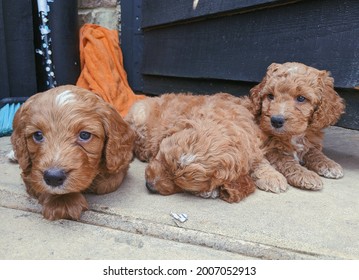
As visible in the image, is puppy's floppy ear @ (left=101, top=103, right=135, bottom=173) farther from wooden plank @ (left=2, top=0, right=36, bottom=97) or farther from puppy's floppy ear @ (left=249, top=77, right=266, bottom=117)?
wooden plank @ (left=2, top=0, right=36, bottom=97)

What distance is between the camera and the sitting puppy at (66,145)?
2.34m

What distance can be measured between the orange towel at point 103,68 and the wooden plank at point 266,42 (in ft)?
2.51

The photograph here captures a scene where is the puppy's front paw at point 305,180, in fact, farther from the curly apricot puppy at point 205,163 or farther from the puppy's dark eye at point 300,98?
the puppy's dark eye at point 300,98

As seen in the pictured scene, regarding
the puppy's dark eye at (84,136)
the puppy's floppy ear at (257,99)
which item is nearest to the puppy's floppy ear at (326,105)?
the puppy's floppy ear at (257,99)

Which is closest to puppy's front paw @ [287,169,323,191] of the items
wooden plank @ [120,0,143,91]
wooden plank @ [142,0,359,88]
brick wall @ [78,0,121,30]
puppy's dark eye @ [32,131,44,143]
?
wooden plank @ [142,0,359,88]

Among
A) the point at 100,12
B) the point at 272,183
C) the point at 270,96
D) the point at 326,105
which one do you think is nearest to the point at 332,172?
the point at 326,105

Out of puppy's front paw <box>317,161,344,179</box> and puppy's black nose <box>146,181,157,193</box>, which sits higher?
puppy's front paw <box>317,161,344,179</box>

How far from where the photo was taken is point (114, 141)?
2.73 m

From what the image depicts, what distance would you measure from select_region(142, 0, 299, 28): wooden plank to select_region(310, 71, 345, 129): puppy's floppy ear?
95cm

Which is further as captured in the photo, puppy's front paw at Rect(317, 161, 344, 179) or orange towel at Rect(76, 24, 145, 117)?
orange towel at Rect(76, 24, 145, 117)

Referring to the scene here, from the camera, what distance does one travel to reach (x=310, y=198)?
3076 millimetres

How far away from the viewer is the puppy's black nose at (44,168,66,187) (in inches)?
89.5
